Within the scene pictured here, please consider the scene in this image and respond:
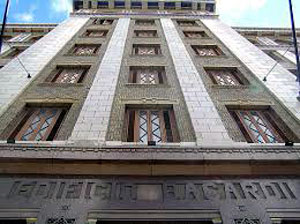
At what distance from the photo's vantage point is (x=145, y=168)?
17.9 ft

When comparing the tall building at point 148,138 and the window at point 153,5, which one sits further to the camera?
the window at point 153,5

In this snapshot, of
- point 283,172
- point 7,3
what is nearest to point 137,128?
point 283,172

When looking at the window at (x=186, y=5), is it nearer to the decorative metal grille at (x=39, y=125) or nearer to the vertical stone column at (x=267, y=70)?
the vertical stone column at (x=267, y=70)

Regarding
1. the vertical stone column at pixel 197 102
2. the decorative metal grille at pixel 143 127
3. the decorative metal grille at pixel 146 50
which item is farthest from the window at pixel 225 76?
the decorative metal grille at pixel 143 127

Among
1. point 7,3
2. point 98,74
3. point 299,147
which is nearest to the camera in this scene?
point 299,147

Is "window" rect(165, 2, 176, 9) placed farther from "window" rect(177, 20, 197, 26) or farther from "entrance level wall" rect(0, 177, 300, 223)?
"entrance level wall" rect(0, 177, 300, 223)

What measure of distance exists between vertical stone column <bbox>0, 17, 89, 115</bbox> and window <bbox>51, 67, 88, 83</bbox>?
0.72 metres

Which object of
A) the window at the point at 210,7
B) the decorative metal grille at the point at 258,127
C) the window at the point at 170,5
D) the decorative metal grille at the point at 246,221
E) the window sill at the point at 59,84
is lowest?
the decorative metal grille at the point at 246,221

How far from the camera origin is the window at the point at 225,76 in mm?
10094

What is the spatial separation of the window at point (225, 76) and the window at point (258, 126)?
2.20m

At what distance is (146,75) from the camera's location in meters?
10.8

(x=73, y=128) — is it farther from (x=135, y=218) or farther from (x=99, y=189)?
(x=135, y=218)

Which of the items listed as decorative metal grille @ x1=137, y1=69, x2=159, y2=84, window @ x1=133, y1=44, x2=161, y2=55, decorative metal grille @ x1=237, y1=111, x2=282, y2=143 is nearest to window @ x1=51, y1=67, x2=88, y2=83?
decorative metal grille @ x1=137, y1=69, x2=159, y2=84

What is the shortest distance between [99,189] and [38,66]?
7427 millimetres
